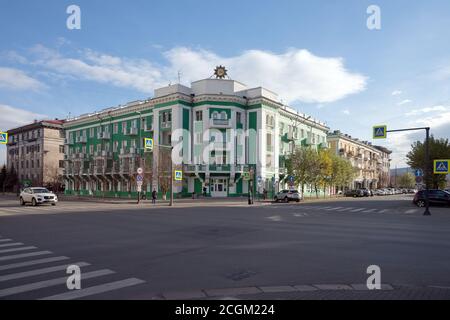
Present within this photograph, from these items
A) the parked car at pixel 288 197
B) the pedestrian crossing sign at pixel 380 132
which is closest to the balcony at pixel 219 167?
the parked car at pixel 288 197

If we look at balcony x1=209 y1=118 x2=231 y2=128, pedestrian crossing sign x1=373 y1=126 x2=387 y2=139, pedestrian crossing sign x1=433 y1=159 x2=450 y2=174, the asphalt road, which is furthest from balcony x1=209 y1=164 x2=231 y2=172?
the asphalt road

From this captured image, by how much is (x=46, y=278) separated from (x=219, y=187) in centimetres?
3981

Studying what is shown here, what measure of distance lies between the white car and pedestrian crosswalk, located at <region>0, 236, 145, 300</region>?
22.5 m

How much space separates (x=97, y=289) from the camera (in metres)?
5.82

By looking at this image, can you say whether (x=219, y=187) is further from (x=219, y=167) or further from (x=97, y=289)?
(x=97, y=289)

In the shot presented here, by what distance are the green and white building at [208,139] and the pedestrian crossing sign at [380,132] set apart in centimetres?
1939

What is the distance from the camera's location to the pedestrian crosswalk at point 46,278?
5613 mm

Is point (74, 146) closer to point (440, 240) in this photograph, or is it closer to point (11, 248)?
point (11, 248)

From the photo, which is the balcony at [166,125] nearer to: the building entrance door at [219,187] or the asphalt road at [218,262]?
the building entrance door at [219,187]

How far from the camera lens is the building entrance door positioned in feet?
151

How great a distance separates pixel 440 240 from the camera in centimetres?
1141

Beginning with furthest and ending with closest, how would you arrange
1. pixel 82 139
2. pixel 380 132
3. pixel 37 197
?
pixel 82 139 → pixel 37 197 → pixel 380 132

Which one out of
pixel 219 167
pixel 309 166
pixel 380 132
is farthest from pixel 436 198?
pixel 219 167

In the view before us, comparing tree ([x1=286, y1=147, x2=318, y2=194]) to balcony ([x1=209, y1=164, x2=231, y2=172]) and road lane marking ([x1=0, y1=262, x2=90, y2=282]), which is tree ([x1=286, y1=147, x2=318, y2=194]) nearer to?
balcony ([x1=209, y1=164, x2=231, y2=172])
